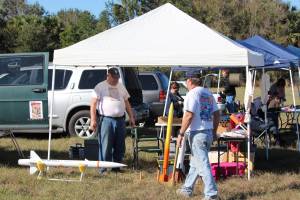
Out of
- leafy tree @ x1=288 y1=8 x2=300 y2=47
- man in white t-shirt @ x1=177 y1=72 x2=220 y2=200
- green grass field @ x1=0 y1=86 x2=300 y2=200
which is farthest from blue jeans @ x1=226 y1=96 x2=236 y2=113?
leafy tree @ x1=288 y1=8 x2=300 y2=47

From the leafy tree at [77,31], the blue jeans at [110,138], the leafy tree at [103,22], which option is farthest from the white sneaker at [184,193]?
the leafy tree at [103,22]

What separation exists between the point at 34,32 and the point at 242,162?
33.4m

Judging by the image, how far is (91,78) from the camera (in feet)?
43.9

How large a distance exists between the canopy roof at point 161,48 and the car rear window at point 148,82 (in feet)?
22.4

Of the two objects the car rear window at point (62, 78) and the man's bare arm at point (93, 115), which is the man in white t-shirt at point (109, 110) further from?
the car rear window at point (62, 78)

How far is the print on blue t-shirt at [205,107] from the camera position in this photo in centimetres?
721

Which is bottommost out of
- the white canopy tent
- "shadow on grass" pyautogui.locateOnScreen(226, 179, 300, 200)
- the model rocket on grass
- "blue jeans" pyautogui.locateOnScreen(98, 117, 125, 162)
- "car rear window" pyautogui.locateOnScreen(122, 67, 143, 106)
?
"shadow on grass" pyautogui.locateOnScreen(226, 179, 300, 200)

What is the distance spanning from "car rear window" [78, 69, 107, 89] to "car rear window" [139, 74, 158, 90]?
3.13m

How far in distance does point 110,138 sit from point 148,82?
24.5 feet

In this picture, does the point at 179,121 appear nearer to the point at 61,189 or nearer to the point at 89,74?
the point at 61,189

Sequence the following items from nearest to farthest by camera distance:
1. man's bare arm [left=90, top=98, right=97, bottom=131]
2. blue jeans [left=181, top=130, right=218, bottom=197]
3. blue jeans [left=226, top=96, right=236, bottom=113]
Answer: blue jeans [left=181, top=130, right=218, bottom=197] → man's bare arm [left=90, top=98, right=97, bottom=131] → blue jeans [left=226, top=96, right=236, bottom=113]

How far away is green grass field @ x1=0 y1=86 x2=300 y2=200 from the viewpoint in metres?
7.63

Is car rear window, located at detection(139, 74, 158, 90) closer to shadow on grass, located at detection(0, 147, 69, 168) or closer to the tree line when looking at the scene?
shadow on grass, located at detection(0, 147, 69, 168)

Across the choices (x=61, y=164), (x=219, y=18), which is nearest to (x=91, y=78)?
(x=61, y=164)
